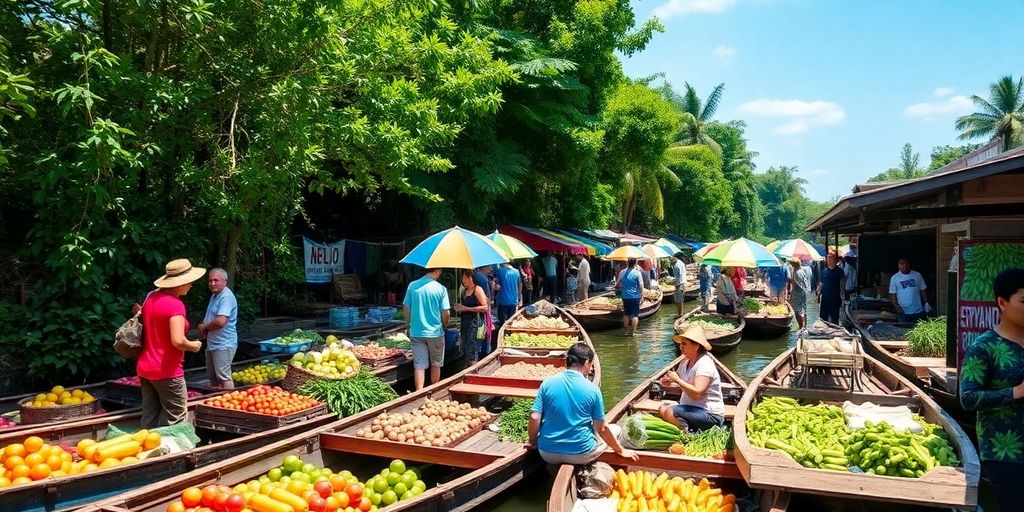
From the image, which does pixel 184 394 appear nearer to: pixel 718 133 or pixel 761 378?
pixel 761 378

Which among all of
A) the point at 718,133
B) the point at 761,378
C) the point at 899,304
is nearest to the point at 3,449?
the point at 761,378

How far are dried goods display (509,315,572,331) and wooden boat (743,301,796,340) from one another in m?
5.35

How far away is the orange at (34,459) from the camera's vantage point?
4754 millimetres

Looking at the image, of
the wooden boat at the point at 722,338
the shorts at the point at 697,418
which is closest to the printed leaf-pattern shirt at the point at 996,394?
the shorts at the point at 697,418

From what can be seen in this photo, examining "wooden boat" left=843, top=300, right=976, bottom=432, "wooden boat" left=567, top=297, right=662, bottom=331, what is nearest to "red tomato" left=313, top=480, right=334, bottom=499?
"wooden boat" left=843, top=300, right=976, bottom=432

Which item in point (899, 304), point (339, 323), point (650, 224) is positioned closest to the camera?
point (899, 304)

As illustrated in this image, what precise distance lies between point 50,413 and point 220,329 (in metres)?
1.66

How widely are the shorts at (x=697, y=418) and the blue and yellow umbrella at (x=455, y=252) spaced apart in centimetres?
387

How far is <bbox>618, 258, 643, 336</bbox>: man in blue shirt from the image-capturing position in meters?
15.6

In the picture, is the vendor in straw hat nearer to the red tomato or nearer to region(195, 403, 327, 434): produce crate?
region(195, 403, 327, 434): produce crate

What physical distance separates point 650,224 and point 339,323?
32783 millimetres

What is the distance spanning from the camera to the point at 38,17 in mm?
7883

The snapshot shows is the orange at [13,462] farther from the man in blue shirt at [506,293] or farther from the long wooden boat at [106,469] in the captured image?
the man in blue shirt at [506,293]

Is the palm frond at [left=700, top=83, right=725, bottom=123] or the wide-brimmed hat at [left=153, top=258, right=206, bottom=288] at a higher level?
the palm frond at [left=700, top=83, right=725, bottom=123]
